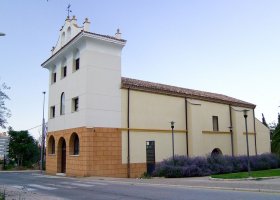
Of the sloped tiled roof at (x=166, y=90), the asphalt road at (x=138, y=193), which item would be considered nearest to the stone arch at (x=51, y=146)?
the sloped tiled roof at (x=166, y=90)

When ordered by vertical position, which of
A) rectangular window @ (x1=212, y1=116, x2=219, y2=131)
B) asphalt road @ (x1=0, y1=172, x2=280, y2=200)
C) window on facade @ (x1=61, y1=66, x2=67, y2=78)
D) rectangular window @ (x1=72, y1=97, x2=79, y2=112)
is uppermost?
window on facade @ (x1=61, y1=66, x2=67, y2=78)

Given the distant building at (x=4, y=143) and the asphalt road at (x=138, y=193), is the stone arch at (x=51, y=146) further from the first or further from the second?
the distant building at (x=4, y=143)

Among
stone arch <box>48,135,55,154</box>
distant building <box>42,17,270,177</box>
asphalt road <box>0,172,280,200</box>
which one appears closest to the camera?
asphalt road <box>0,172,280,200</box>

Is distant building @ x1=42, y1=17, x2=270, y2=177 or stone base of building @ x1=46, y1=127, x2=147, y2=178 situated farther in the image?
distant building @ x1=42, y1=17, x2=270, y2=177

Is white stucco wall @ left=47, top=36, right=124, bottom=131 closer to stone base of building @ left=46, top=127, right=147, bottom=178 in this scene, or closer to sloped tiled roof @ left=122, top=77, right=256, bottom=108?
stone base of building @ left=46, top=127, right=147, bottom=178

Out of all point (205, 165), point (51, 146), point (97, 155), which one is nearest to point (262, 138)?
point (205, 165)

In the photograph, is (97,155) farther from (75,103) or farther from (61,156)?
(61,156)

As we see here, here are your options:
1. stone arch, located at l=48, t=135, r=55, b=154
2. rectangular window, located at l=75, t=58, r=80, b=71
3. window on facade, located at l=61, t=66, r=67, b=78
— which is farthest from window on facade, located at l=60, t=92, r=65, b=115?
stone arch, located at l=48, t=135, r=55, b=154

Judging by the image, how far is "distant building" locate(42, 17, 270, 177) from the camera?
2512 centimetres

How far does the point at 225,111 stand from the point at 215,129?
2783 mm

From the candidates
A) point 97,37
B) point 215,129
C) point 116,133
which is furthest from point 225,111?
point 97,37

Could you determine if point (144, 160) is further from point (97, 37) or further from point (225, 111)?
point (225, 111)

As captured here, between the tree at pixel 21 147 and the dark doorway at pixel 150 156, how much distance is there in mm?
26805

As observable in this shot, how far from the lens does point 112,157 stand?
25.2m
